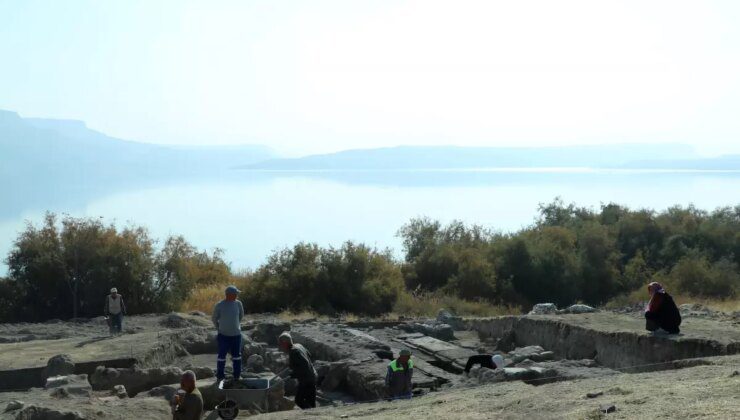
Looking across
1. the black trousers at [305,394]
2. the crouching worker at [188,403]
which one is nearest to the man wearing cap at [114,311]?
the black trousers at [305,394]

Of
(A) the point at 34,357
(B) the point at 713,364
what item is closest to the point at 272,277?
(A) the point at 34,357

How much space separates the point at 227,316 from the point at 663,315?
28.5 feet

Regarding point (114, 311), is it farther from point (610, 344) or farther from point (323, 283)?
point (323, 283)

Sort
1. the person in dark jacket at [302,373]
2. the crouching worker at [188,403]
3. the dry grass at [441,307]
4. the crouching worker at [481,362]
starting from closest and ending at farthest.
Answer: the crouching worker at [188,403] → the person in dark jacket at [302,373] → the crouching worker at [481,362] → the dry grass at [441,307]

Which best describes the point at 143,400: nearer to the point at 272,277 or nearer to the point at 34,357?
the point at 34,357

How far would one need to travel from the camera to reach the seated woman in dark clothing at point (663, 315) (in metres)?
16.2

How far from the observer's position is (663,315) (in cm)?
1636

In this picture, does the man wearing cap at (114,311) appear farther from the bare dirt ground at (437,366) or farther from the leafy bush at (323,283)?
the leafy bush at (323,283)

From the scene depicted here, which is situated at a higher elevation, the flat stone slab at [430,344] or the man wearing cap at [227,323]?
the man wearing cap at [227,323]

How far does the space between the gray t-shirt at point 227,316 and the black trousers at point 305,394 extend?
68.3 inches

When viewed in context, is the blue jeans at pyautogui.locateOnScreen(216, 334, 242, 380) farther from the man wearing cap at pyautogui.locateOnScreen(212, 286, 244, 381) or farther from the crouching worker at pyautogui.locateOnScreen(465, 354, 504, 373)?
the crouching worker at pyautogui.locateOnScreen(465, 354, 504, 373)

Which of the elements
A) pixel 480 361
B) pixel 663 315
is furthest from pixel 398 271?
pixel 663 315

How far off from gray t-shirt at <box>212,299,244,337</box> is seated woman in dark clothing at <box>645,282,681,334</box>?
26.7ft

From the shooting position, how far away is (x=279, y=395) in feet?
45.8
